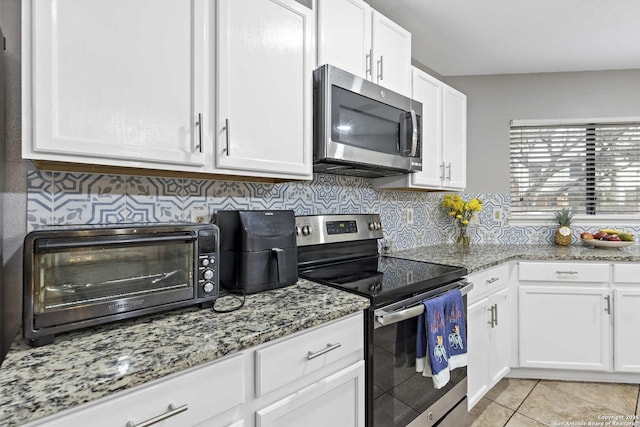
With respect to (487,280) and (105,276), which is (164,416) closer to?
(105,276)

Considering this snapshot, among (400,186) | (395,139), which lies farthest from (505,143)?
(395,139)

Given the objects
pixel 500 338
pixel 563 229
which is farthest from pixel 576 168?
pixel 500 338

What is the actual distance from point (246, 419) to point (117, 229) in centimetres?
63

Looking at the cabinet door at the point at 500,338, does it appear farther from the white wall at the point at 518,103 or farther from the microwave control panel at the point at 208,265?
the microwave control panel at the point at 208,265

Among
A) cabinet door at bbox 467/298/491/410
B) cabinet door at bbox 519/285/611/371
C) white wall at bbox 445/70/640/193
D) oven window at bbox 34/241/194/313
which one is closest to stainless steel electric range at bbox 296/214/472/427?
cabinet door at bbox 467/298/491/410

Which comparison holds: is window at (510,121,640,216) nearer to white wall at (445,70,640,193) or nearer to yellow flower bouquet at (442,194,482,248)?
white wall at (445,70,640,193)

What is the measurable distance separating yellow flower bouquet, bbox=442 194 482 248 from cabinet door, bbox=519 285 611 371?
62 cm

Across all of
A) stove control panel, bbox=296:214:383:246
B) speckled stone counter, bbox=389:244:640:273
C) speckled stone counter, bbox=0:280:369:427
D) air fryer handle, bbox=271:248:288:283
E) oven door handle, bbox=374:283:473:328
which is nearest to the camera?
speckled stone counter, bbox=0:280:369:427

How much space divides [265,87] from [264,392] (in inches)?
42.2

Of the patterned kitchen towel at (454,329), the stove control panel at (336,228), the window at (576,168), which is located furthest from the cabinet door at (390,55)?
the window at (576,168)

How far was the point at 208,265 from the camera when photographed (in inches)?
42.8

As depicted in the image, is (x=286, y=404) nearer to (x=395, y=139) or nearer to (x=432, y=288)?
(x=432, y=288)

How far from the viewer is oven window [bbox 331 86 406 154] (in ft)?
5.04

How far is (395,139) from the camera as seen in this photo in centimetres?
183
